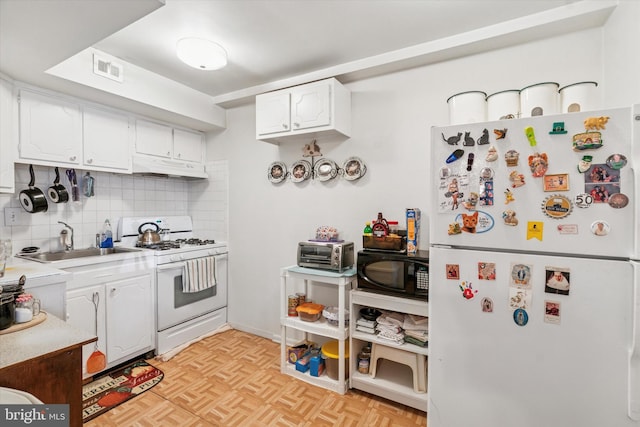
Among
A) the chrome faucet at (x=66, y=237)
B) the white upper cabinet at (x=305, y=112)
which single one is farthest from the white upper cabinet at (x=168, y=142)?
the white upper cabinet at (x=305, y=112)

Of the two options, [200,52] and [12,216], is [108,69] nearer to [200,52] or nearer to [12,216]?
[200,52]

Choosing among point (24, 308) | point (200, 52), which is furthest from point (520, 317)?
point (200, 52)

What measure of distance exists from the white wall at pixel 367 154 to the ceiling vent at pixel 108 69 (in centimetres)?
115

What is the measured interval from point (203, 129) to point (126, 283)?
1.83 m

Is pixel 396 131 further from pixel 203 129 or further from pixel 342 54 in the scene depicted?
pixel 203 129

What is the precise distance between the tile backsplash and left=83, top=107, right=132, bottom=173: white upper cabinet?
31 cm

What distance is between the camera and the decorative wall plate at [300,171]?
2809mm

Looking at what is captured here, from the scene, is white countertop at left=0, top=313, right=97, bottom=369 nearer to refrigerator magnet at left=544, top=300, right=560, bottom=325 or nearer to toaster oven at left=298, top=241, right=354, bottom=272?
toaster oven at left=298, top=241, right=354, bottom=272

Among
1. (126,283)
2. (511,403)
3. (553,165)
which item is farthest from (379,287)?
(126,283)

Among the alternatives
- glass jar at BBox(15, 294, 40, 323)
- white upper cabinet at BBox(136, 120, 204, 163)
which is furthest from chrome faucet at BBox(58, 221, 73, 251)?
glass jar at BBox(15, 294, 40, 323)

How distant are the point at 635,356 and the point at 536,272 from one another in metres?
0.43

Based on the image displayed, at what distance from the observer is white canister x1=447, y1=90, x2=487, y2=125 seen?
188 cm

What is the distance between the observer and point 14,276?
1677 millimetres

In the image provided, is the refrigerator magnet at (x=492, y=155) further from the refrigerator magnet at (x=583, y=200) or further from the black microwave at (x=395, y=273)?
the black microwave at (x=395, y=273)
